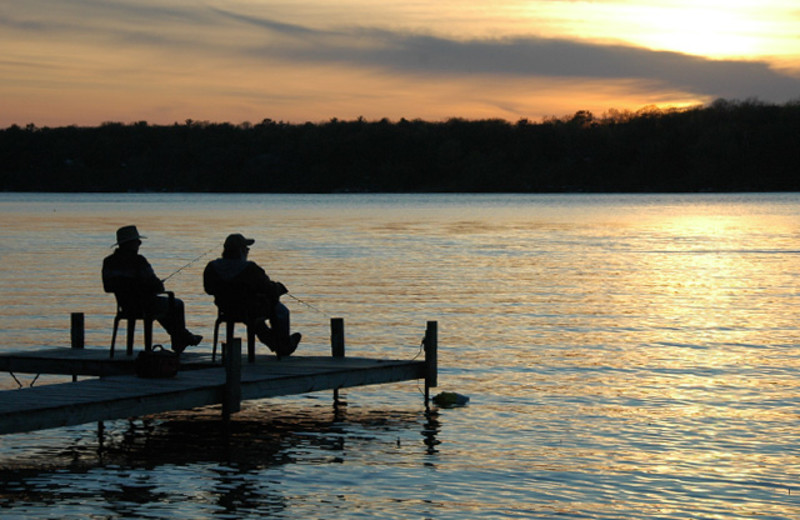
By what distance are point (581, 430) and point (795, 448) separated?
2.41 meters

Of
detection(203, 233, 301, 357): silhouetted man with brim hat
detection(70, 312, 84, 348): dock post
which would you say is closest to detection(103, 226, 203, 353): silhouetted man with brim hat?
detection(203, 233, 301, 357): silhouetted man with brim hat

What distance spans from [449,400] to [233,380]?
3634 mm

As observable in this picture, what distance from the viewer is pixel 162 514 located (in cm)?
1043

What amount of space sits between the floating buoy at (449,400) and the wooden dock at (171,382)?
6.9 inches

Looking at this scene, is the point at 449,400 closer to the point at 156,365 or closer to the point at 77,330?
the point at 156,365

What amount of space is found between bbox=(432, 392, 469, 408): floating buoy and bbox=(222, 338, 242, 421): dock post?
3.39m

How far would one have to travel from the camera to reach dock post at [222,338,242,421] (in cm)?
1285

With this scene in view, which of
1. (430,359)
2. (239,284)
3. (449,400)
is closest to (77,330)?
(239,284)

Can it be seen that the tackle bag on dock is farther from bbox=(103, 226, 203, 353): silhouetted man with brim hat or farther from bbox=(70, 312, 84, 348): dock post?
bbox=(70, 312, 84, 348): dock post

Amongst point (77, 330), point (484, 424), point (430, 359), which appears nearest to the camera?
point (484, 424)

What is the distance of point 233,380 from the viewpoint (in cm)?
1297

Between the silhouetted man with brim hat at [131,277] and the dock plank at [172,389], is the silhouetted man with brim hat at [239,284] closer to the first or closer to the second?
the silhouetted man with brim hat at [131,277]

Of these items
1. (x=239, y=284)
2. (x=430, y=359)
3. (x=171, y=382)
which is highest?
(x=239, y=284)

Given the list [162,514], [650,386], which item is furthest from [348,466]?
[650,386]
